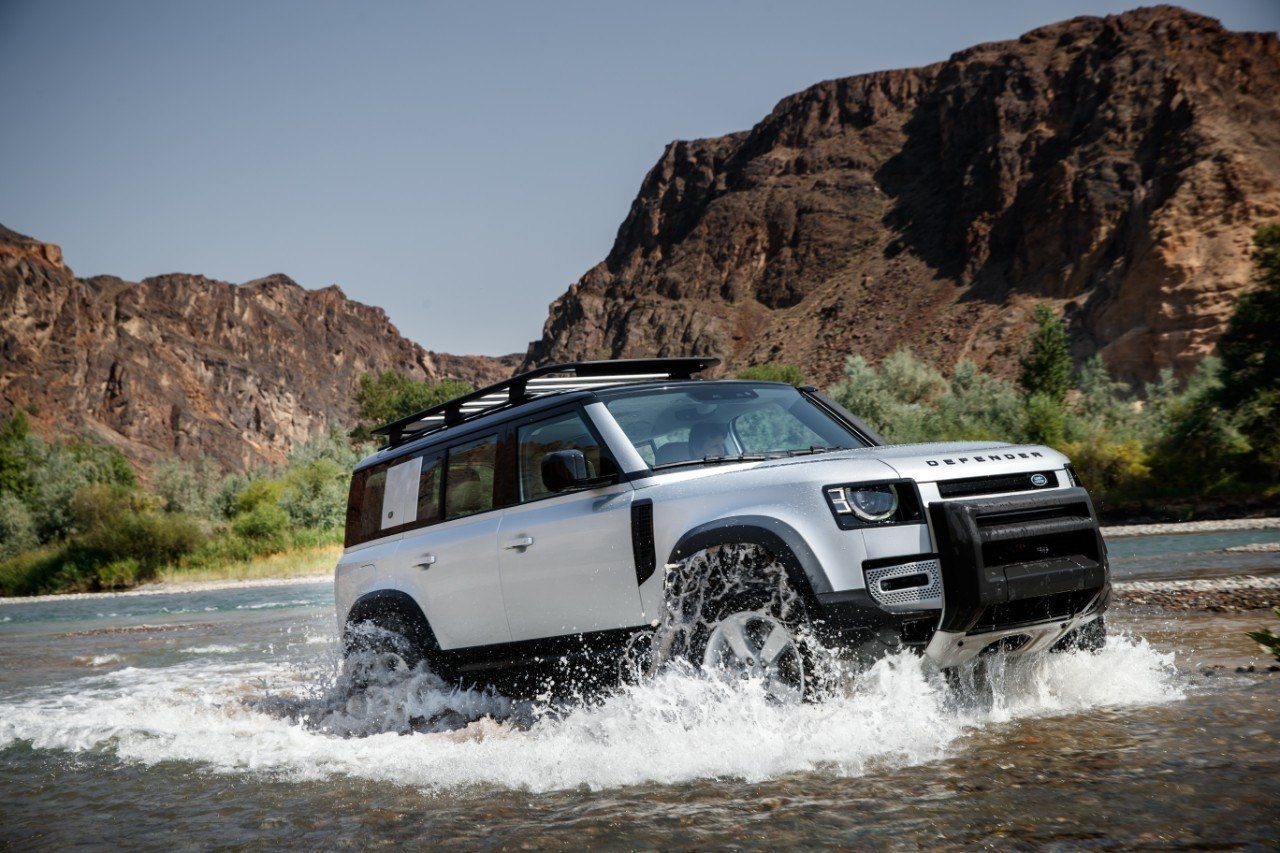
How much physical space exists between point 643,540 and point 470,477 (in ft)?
5.90

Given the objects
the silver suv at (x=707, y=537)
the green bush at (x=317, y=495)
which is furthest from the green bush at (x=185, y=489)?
the silver suv at (x=707, y=537)

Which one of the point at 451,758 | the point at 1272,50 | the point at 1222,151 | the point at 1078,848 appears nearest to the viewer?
the point at 1078,848

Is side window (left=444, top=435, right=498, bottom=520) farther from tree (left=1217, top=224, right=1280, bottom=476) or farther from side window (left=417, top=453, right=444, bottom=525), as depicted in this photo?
tree (left=1217, top=224, right=1280, bottom=476)

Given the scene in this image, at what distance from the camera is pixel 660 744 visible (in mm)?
5367

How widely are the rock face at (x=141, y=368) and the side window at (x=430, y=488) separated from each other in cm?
12380

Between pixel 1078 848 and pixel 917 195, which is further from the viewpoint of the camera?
pixel 917 195

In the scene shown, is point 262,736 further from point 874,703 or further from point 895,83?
point 895,83

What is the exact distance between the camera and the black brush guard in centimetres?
479

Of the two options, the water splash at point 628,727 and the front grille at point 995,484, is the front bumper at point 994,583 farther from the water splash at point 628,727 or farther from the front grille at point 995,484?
the water splash at point 628,727

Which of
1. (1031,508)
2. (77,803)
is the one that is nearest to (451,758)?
(77,803)

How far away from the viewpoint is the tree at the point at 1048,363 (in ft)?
200

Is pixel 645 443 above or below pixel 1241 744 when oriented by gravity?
above

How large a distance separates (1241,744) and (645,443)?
10.6 feet

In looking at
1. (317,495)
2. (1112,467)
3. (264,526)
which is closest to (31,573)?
(264,526)
